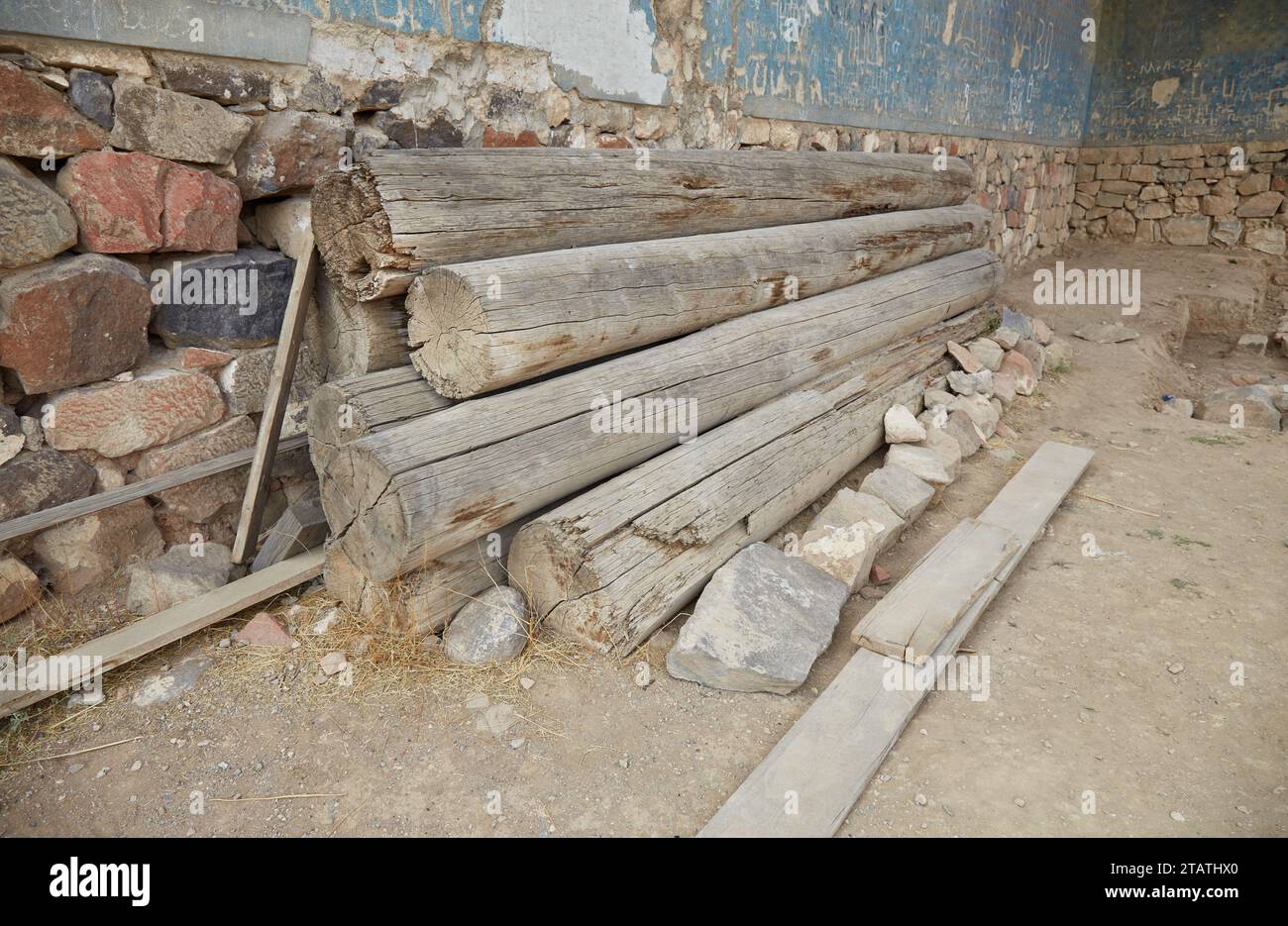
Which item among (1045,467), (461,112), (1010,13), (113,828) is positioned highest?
(1010,13)

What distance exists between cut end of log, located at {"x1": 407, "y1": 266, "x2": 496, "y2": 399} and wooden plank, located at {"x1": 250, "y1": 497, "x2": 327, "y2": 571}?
92 cm

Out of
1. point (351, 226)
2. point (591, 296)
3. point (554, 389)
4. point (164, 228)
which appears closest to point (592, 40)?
point (591, 296)

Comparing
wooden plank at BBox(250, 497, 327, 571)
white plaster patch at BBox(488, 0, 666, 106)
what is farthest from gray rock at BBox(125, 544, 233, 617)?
white plaster patch at BBox(488, 0, 666, 106)

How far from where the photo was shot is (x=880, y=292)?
518 cm

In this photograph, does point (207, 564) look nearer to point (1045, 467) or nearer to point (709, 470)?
point (709, 470)

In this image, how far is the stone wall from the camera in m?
9.45

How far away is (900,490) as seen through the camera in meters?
4.16

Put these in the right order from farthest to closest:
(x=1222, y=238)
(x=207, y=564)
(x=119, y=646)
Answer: (x=1222, y=238)
(x=207, y=564)
(x=119, y=646)

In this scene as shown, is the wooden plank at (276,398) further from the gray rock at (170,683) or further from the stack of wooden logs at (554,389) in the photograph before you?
the gray rock at (170,683)

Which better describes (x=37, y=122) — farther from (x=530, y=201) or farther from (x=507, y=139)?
(x=507, y=139)

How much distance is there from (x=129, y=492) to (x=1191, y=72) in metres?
12.0
